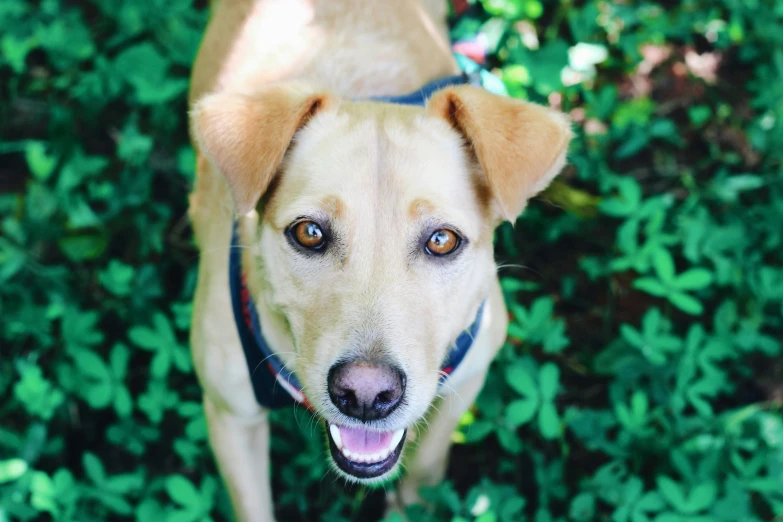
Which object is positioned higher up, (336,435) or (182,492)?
(336,435)

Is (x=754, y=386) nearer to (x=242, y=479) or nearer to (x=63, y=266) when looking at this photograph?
(x=242, y=479)

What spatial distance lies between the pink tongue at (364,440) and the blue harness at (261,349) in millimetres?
241

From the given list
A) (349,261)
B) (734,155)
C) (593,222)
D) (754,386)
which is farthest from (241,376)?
(734,155)

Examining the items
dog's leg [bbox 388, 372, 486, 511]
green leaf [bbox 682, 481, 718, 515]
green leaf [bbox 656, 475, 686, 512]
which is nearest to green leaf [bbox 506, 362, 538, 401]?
dog's leg [bbox 388, 372, 486, 511]

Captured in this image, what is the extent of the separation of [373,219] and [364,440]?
816 mm

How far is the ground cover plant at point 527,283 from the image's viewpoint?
11.7 ft

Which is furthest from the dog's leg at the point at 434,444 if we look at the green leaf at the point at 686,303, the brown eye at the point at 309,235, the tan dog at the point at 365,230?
the green leaf at the point at 686,303

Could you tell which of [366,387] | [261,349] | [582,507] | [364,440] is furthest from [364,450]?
[582,507]

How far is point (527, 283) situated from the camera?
4.39 m

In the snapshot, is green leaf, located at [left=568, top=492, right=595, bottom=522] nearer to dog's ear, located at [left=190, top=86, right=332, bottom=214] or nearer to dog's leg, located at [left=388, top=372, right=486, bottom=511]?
dog's leg, located at [left=388, top=372, right=486, bottom=511]

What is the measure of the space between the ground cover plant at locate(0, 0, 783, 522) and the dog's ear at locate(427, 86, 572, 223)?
1304mm

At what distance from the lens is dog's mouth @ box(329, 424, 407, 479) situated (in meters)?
2.59

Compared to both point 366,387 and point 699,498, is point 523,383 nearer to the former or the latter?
point 699,498

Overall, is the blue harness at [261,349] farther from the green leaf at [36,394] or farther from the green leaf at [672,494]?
the green leaf at [36,394]
